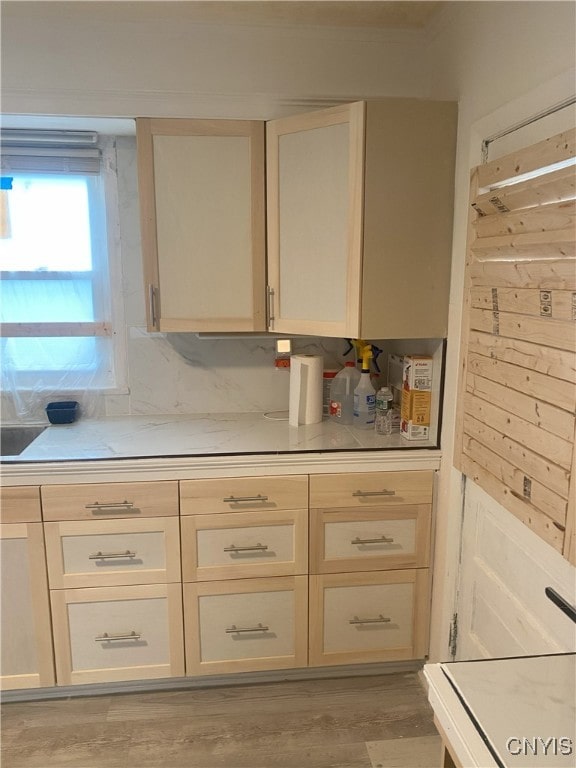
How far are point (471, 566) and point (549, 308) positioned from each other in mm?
931

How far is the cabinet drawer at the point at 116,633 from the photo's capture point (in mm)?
2016

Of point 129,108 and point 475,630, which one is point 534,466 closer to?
point 475,630

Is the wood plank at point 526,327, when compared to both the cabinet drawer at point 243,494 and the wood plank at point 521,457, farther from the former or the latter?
the cabinet drawer at point 243,494

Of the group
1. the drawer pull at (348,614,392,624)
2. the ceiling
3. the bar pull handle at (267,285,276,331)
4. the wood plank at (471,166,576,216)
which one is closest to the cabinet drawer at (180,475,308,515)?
the drawer pull at (348,614,392,624)

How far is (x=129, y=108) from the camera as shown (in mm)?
2049

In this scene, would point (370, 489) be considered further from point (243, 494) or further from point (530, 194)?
point (530, 194)

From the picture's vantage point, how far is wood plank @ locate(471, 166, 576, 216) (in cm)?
123

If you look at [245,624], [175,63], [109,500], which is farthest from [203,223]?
[245,624]

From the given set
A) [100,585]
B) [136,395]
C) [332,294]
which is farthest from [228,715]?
[332,294]

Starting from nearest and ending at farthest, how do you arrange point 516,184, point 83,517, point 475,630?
point 516,184 < point 475,630 < point 83,517

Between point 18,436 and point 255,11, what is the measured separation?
6.15 ft

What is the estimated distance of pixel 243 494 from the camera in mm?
2018

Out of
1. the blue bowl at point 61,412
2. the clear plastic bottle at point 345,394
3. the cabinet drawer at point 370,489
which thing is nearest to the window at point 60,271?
the blue bowl at point 61,412

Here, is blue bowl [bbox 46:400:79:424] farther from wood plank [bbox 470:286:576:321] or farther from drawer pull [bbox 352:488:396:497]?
wood plank [bbox 470:286:576:321]
